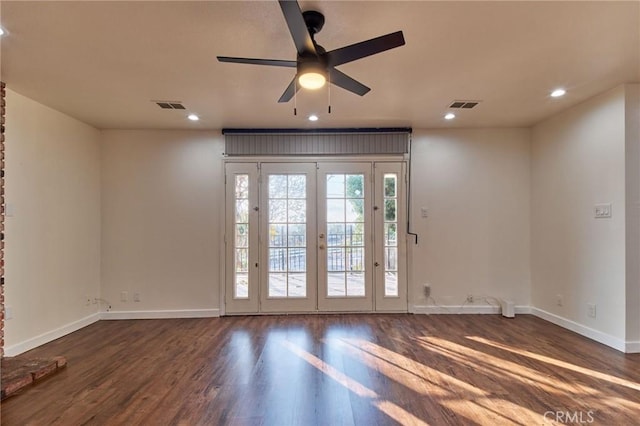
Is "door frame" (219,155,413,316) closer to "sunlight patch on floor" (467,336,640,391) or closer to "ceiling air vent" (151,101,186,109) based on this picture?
"ceiling air vent" (151,101,186,109)

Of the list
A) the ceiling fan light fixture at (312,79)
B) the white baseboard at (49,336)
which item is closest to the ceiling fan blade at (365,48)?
the ceiling fan light fixture at (312,79)

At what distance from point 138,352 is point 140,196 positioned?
214cm

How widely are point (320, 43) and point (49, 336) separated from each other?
4.12 m

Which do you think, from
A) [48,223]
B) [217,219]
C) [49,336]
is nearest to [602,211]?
[217,219]

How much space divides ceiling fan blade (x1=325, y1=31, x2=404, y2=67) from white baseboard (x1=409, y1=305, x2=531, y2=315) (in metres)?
3.63

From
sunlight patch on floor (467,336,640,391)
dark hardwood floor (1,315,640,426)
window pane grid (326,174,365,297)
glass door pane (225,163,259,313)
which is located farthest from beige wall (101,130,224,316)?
sunlight patch on floor (467,336,640,391)

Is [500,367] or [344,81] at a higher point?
[344,81]

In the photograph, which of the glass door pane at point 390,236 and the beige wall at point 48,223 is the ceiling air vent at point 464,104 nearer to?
the glass door pane at point 390,236

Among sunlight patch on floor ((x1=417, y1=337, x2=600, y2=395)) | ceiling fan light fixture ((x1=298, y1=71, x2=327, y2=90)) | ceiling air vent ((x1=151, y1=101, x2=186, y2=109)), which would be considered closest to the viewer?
ceiling fan light fixture ((x1=298, y1=71, x2=327, y2=90))

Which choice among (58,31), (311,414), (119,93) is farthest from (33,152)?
(311,414)

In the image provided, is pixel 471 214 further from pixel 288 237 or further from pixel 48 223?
pixel 48 223

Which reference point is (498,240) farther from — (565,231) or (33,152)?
(33,152)

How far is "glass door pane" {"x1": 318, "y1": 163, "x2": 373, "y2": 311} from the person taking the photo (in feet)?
15.3

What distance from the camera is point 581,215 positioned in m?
3.73
